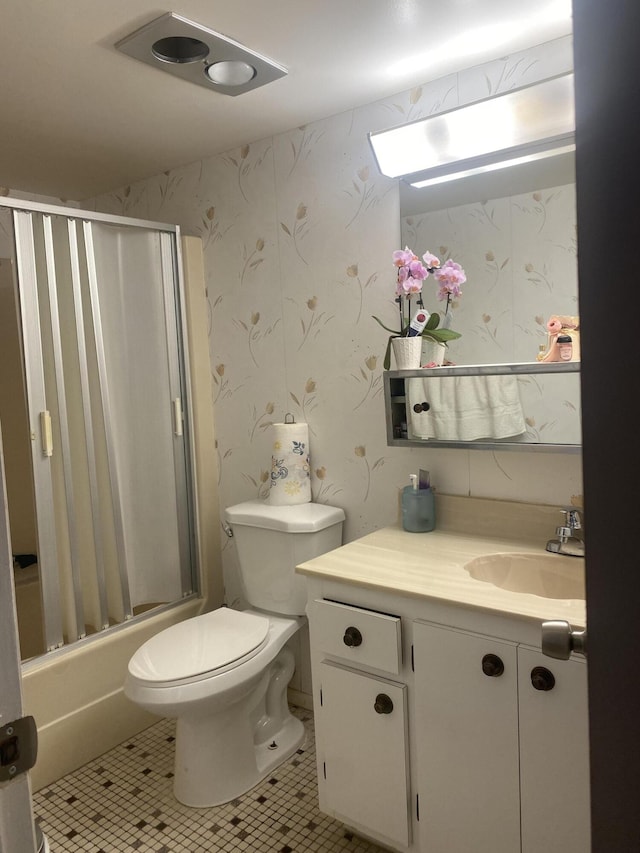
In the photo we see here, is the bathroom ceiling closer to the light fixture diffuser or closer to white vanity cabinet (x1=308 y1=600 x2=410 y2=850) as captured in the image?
the light fixture diffuser

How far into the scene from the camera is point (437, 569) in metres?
1.68

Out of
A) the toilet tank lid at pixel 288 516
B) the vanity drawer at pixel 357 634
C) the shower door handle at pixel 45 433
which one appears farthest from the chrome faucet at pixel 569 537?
the shower door handle at pixel 45 433

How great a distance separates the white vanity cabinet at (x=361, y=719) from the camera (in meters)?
1.61

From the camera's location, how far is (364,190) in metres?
2.14

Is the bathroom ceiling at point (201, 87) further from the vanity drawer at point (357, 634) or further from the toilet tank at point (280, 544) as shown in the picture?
the vanity drawer at point (357, 634)

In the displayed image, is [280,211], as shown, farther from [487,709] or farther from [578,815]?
[578,815]

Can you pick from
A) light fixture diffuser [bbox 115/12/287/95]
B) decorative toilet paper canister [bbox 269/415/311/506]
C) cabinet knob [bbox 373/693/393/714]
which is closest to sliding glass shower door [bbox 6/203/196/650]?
decorative toilet paper canister [bbox 269/415/311/506]

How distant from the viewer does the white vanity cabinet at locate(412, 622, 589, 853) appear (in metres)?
1.34

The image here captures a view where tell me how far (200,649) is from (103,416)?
2.89 ft

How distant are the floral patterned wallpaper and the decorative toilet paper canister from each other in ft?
0.20

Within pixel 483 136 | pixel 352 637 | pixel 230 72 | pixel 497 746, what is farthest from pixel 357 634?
pixel 230 72

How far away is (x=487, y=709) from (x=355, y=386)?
44.8 inches

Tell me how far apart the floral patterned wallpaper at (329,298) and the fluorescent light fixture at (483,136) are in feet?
0.39

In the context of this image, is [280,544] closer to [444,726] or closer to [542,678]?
[444,726]
